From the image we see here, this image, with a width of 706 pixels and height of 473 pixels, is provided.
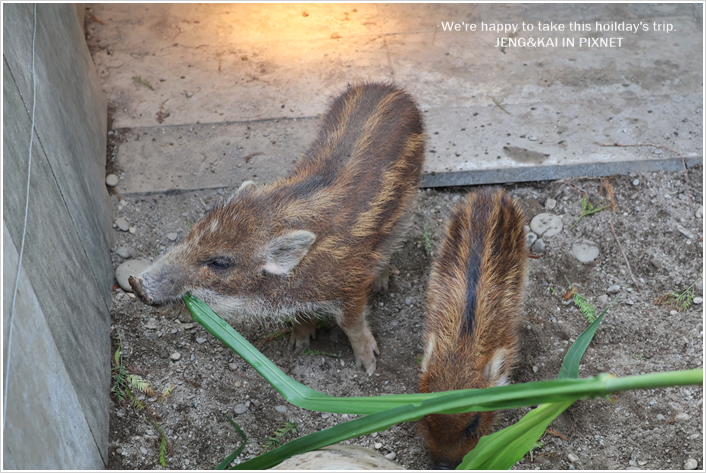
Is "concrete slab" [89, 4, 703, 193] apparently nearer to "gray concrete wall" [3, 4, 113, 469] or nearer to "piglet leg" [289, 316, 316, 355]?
"gray concrete wall" [3, 4, 113, 469]

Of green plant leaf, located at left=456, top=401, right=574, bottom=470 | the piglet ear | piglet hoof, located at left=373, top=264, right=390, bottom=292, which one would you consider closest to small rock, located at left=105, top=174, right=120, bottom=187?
the piglet ear

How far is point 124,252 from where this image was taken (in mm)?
4551

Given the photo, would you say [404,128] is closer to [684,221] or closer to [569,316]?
[569,316]

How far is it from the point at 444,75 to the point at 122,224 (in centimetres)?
324

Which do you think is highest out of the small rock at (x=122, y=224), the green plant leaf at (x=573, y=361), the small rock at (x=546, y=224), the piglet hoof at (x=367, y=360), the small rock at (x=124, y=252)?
the green plant leaf at (x=573, y=361)

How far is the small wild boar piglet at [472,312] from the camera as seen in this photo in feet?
10.1

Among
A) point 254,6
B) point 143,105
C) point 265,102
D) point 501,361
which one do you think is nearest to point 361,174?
point 501,361

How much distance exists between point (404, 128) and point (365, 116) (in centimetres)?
28

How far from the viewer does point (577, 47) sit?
241 inches

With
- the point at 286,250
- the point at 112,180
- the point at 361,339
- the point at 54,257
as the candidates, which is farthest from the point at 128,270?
the point at 361,339

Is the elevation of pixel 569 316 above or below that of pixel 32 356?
below

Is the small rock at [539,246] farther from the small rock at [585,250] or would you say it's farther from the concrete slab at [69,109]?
the concrete slab at [69,109]

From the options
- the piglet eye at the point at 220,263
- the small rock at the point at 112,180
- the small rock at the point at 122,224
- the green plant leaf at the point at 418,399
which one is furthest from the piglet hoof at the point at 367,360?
the small rock at the point at 112,180

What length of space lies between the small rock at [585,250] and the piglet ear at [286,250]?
2182 mm
